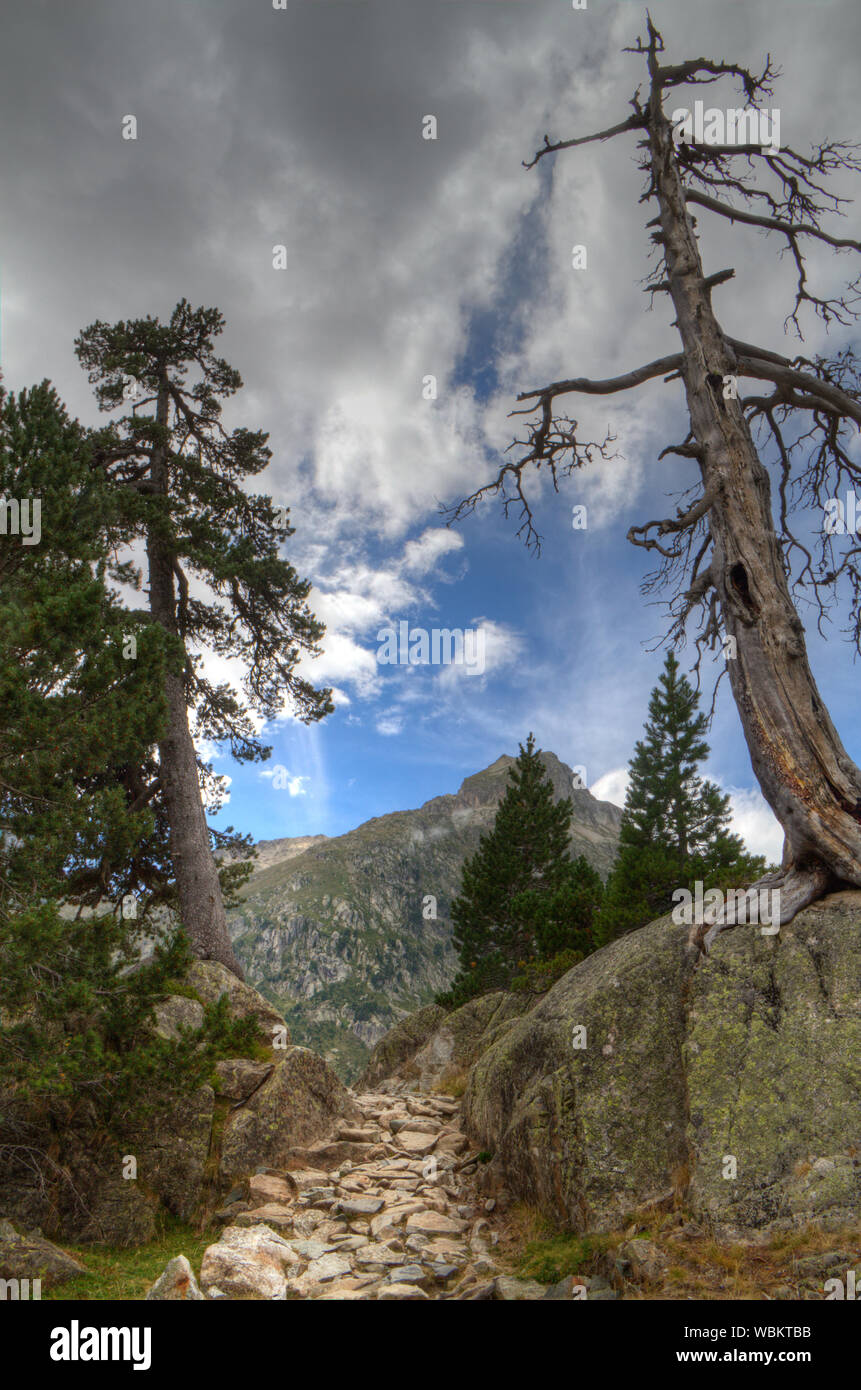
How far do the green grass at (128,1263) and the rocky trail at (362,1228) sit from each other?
0.38 metres

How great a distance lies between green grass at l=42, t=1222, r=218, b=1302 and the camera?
6.07m

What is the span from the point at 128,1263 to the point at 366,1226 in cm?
253

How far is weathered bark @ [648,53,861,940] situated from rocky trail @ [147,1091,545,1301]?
4324 millimetres

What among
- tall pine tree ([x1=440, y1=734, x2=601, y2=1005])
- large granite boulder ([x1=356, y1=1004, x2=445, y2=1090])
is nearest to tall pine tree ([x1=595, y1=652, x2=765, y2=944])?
tall pine tree ([x1=440, y1=734, x2=601, y2=1005])

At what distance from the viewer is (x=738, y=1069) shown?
637 cm

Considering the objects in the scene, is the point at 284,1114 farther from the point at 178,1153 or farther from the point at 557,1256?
the point at 557,1256

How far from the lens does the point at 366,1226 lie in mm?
7660

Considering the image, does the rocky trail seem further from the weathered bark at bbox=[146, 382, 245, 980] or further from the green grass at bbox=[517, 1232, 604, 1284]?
the weathered bark at bbox=[146, 382, 245, 980]

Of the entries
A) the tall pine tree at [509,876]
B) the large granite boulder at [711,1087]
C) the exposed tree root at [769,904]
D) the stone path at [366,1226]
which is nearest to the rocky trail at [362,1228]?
the stone path at [366,1226]

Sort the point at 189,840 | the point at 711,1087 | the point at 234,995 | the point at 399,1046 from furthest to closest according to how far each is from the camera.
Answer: the point at 399,1046
the point at 189,840
the point at 234,995
the point at 711,1087

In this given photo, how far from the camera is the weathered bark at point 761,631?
24.9ft

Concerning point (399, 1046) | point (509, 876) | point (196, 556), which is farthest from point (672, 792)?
point (196, 556)
